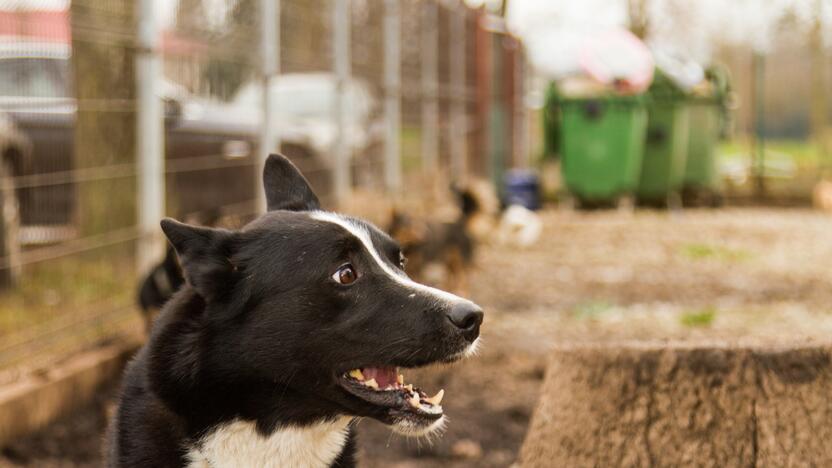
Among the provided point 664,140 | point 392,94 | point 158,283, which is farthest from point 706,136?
point 158,283

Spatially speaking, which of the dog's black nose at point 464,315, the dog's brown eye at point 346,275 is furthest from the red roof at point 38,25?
the dog's black nose at point 464,315

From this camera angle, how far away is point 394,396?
2566mm

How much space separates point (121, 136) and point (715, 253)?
21.6 feet

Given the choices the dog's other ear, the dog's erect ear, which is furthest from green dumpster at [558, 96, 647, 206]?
the dog's other ear

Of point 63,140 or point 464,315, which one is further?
point 63,140

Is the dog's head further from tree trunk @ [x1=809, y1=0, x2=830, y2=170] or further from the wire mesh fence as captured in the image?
tree trunk @ [x1=809, y1=0, x2=830, y2=170]

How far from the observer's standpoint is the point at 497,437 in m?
4.80

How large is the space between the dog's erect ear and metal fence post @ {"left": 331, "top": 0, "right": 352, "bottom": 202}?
580 centimetres

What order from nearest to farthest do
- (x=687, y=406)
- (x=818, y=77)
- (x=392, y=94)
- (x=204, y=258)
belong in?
(x=204, y=258) < (x=687, y=406) < (x=392, y=94) < (x=818, y=77)

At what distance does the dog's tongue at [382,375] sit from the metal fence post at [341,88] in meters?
6.20

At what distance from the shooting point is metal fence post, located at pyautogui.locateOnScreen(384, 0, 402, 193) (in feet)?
33.9

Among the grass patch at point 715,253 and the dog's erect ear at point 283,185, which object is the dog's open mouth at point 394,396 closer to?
the dog's erect ear at point 283,185

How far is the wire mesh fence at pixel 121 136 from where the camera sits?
4.95 metres

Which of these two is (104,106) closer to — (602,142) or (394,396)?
(394,396)
